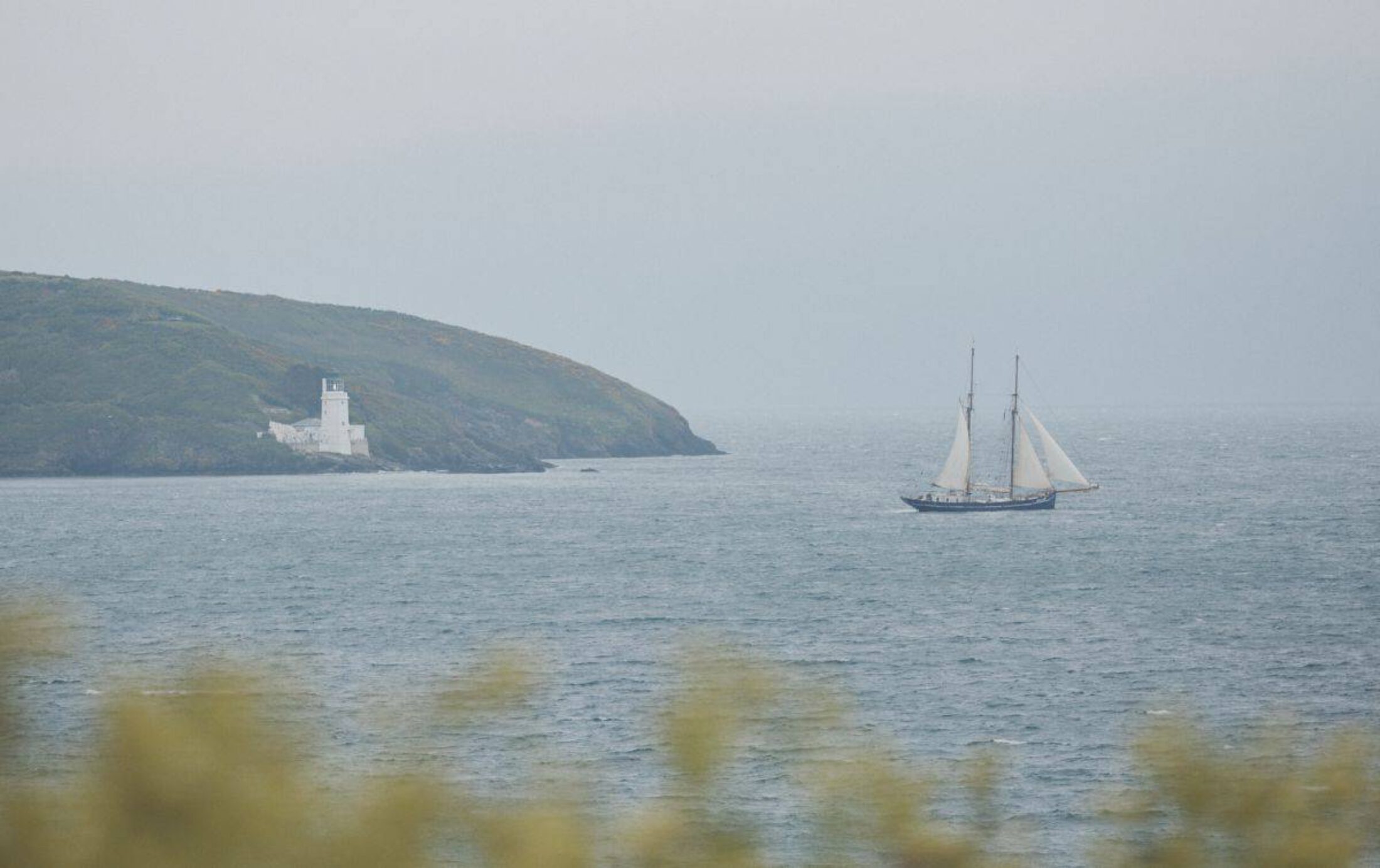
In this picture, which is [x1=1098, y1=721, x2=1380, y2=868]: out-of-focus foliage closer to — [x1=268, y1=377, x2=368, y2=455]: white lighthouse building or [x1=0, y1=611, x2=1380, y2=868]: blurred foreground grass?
[x1=0, y1=611, x2=1380, y2=868]: blurred foreground grass

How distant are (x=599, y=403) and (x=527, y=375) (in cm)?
1162

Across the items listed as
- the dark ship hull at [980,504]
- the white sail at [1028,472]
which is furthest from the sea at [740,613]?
the white sail at [1028,472]

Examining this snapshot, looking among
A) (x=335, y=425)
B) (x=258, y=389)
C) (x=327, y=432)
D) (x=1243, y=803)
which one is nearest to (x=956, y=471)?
(x=335, y=425)

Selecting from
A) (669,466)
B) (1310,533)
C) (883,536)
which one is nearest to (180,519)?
(883,536)

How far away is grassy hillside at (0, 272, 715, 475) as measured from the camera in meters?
121

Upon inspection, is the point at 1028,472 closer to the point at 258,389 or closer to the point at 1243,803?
the point at 258,389

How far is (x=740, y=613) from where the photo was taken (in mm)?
48625

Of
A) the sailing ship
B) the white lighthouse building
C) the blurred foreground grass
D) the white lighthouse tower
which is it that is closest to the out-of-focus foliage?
the blurred foreground grass

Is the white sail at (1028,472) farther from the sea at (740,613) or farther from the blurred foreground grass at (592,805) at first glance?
the blurred foreground grass at (592,805)

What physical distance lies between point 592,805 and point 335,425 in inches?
4934

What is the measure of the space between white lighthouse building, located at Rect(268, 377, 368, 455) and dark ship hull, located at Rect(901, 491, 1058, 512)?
174ft

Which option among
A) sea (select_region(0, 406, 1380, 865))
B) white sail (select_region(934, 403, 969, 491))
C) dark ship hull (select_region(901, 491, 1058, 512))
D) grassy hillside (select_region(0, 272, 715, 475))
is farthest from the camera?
grassy hillside (select_region(0, 272, 715, 475))

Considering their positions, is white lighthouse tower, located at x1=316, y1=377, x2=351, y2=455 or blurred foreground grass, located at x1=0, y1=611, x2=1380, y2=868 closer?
blurred foreground grass, located at x1=0, y1=611, x2=1380, y2=868

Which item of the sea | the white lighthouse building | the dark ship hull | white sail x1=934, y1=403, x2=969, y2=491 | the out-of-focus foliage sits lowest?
the sea
